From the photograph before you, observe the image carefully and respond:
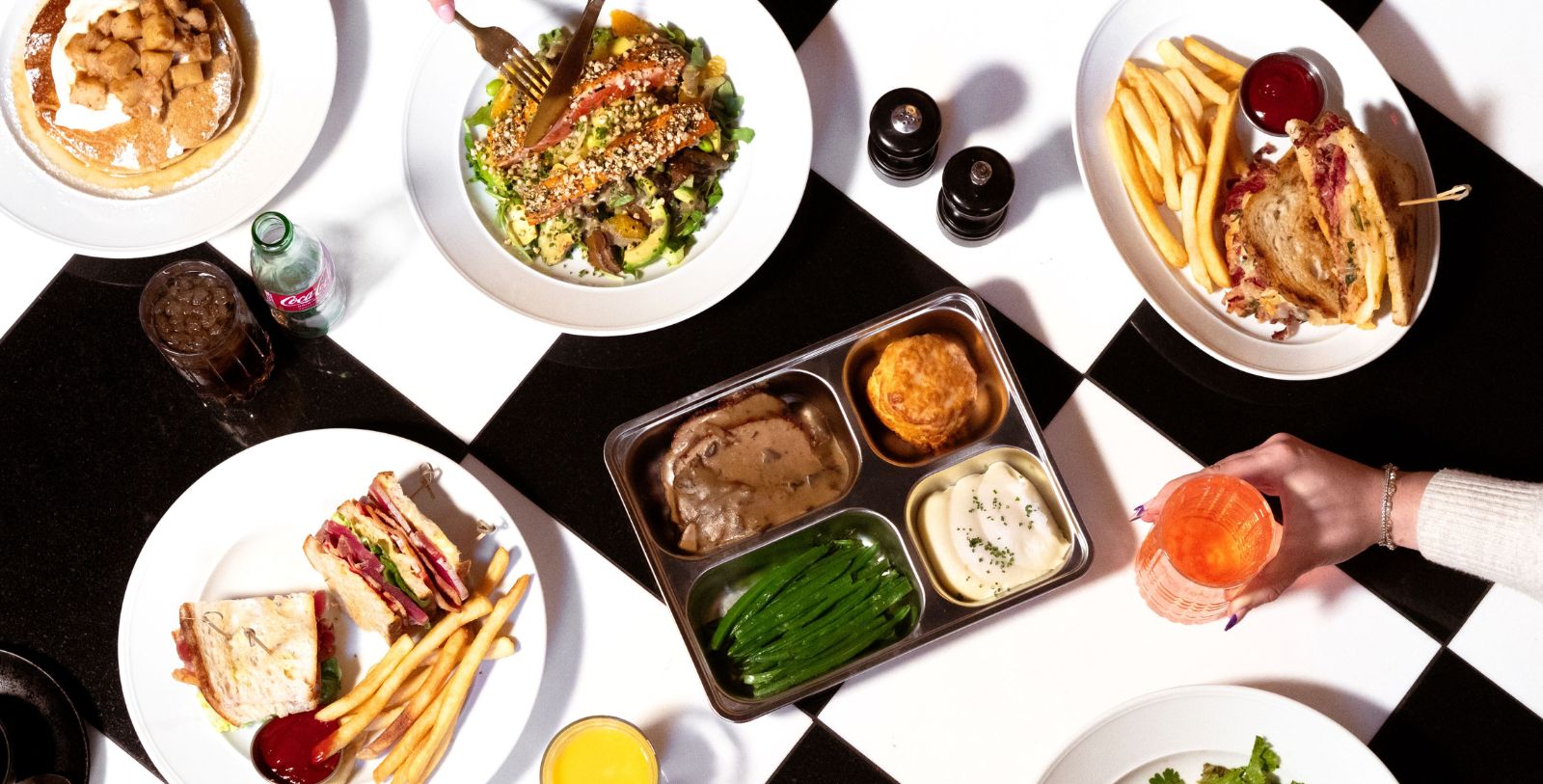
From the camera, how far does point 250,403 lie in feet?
9.20

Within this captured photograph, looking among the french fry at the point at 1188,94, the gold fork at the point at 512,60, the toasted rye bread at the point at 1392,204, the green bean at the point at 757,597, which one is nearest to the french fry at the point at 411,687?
the green bean at the point at 757,597

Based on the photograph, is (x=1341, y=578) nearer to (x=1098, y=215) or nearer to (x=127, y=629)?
(x=1098, y=215)

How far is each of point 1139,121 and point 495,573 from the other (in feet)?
5.92

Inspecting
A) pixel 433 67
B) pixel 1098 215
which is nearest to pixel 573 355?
pixel 433 67

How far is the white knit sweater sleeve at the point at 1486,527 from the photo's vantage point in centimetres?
250

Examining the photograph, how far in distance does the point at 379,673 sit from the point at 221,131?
137 cm

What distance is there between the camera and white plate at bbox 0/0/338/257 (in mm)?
2680

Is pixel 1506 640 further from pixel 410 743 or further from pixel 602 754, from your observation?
pixel 410 743

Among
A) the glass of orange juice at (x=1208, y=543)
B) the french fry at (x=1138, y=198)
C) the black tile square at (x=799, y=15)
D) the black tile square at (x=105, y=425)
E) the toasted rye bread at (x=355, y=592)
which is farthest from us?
the black tile square at (x=799, y=15)

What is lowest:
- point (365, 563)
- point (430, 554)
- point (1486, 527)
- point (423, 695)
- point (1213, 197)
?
point (423, 695)

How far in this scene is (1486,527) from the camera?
2549 mm

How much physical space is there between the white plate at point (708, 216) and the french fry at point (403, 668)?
67 centimetres

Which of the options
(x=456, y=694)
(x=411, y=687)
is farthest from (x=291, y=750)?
(x=456, y=694)

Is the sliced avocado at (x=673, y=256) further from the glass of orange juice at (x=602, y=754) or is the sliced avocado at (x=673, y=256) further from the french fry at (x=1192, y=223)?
the french fry at (x=1192, y=223)
